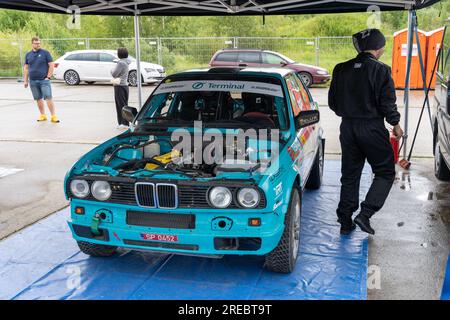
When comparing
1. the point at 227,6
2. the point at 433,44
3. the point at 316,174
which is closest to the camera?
the point at 316,174

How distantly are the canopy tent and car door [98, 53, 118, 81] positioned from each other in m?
12.2

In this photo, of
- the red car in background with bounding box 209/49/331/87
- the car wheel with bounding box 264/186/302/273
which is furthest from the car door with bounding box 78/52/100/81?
the car wheel with bounding box 264/186/302/273

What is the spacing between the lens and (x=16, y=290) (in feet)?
12.9

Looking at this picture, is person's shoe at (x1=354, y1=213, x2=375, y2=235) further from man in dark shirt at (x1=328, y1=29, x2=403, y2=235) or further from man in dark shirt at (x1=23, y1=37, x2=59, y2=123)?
man in dark shirt at (x1=23, y1=37, x2=59, y2=123)

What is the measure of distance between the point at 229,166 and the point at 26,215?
2.94 metres

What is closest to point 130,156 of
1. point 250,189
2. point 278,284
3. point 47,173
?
point 250,189

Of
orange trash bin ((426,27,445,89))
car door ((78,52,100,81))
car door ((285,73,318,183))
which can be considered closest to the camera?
car door ((285,73,318,183))

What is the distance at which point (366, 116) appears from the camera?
183 inches

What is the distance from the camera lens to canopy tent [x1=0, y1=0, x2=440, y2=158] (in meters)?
7.24

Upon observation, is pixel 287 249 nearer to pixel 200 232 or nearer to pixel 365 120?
pixel 200 232

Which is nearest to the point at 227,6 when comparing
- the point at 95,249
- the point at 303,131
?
the point at 303,131

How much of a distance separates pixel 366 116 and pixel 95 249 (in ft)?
8.87

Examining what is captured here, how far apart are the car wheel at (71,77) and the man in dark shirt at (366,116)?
18146mm
